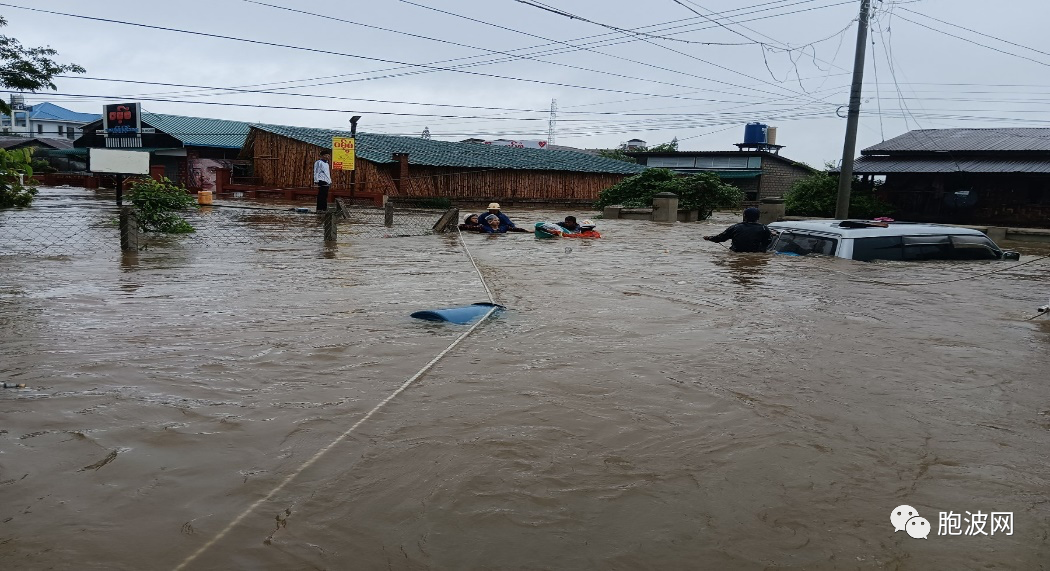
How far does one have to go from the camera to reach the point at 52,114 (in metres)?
70.8

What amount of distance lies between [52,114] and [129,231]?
233ft

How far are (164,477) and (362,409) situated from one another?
50.7 inches

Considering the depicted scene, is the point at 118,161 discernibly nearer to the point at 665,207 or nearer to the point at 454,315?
the point at 665,207

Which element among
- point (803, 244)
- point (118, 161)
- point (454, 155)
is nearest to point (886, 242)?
point (803, 244)

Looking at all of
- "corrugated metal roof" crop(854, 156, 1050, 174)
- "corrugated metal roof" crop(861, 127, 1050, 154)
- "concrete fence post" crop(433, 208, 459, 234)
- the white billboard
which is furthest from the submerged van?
the white billboard

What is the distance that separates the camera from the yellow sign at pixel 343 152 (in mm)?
28984

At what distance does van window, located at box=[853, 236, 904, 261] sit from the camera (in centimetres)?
1198

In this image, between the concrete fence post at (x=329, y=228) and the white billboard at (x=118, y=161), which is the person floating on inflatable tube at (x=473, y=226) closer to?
the concrete fence post at (x=329, y=228)

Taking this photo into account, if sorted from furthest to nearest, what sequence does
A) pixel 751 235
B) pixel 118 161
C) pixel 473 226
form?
pixel 118 161
pixel 473 226
pixel 751 235

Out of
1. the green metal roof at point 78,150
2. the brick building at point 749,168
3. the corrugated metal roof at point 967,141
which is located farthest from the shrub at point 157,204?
the brick building at point 749,168

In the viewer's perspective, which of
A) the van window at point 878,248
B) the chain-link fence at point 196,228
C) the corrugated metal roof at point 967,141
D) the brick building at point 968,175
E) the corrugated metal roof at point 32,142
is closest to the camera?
the van window at point 878,248

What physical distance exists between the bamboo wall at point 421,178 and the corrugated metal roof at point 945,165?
15576 mm

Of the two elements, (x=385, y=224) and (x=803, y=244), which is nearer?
(x=803, y=244)

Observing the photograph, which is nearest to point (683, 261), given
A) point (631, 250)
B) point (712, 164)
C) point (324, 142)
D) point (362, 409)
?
point (631, 250)
